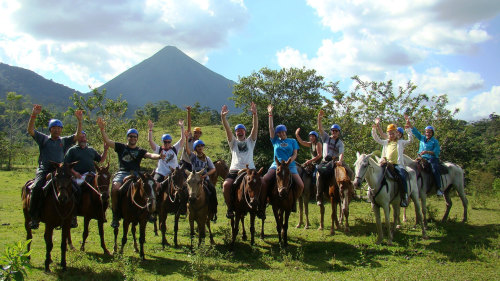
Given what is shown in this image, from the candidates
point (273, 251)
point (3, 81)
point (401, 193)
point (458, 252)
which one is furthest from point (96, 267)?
point (3, 81)

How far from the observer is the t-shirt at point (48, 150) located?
7350 millimetres

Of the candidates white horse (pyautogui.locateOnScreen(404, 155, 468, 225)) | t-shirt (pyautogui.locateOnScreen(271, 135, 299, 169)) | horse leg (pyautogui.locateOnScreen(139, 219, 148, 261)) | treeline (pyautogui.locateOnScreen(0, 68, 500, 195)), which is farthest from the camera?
treeline (pyautogui.locateOnScreen(0, 68, 500, 195))

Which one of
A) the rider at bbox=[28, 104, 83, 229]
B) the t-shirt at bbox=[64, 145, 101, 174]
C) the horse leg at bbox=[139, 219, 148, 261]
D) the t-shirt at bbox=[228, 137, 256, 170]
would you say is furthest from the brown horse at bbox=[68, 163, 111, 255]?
the t-shirt at bbox=[228, 137, 256, 170]

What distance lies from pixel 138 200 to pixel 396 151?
732 centimetres

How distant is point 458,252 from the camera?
328 inches

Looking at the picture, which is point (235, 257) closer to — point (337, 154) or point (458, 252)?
point (337, 154)

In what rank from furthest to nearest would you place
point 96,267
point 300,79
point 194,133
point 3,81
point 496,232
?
point 3,81, point 300,79, point 194,133, point 496,232, point 96,267

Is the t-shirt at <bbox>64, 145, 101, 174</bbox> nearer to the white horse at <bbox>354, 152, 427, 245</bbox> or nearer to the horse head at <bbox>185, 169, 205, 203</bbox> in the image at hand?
the horse head at <bbox>185, 169, 205, 203</bbox>

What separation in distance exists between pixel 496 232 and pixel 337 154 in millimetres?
5333

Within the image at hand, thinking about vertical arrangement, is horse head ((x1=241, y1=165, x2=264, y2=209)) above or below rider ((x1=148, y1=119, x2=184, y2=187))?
below

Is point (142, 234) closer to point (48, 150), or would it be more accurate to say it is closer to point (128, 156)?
point (128, 156)

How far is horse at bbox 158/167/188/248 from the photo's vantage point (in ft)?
25.8

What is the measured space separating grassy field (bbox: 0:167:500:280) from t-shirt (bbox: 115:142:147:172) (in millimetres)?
2140

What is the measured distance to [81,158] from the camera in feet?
27.9
